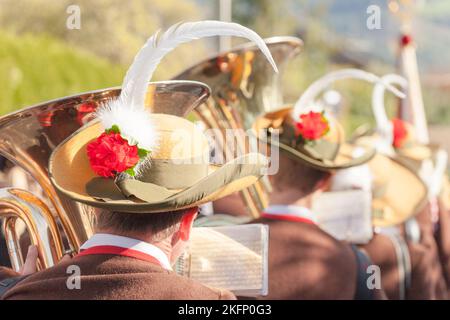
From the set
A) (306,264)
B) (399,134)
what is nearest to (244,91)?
(306,264)

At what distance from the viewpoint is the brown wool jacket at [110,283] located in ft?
7.25

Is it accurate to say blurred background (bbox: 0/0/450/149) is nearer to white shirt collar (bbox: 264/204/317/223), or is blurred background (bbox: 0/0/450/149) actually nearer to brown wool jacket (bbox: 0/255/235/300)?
white shirt collar (bbox: 264/204/317/223)

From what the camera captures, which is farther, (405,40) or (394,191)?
(405,40)

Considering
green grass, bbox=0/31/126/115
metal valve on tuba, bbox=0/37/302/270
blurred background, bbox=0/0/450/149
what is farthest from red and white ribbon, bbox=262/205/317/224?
green grass, bbox=0/31/126/115

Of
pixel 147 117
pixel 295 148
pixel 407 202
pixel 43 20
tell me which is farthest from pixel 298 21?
pixel 147 117

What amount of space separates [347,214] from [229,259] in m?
1.62

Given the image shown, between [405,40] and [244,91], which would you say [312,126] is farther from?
[405,40]

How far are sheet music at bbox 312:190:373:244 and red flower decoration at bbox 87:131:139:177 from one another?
2029mm

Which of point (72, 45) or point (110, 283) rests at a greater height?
point (72, 45)

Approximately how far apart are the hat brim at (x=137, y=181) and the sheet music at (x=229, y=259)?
36 centimetres

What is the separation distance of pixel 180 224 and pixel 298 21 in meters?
Answer: 17.2

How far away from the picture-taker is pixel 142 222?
2266mm

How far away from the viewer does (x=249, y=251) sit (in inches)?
109
